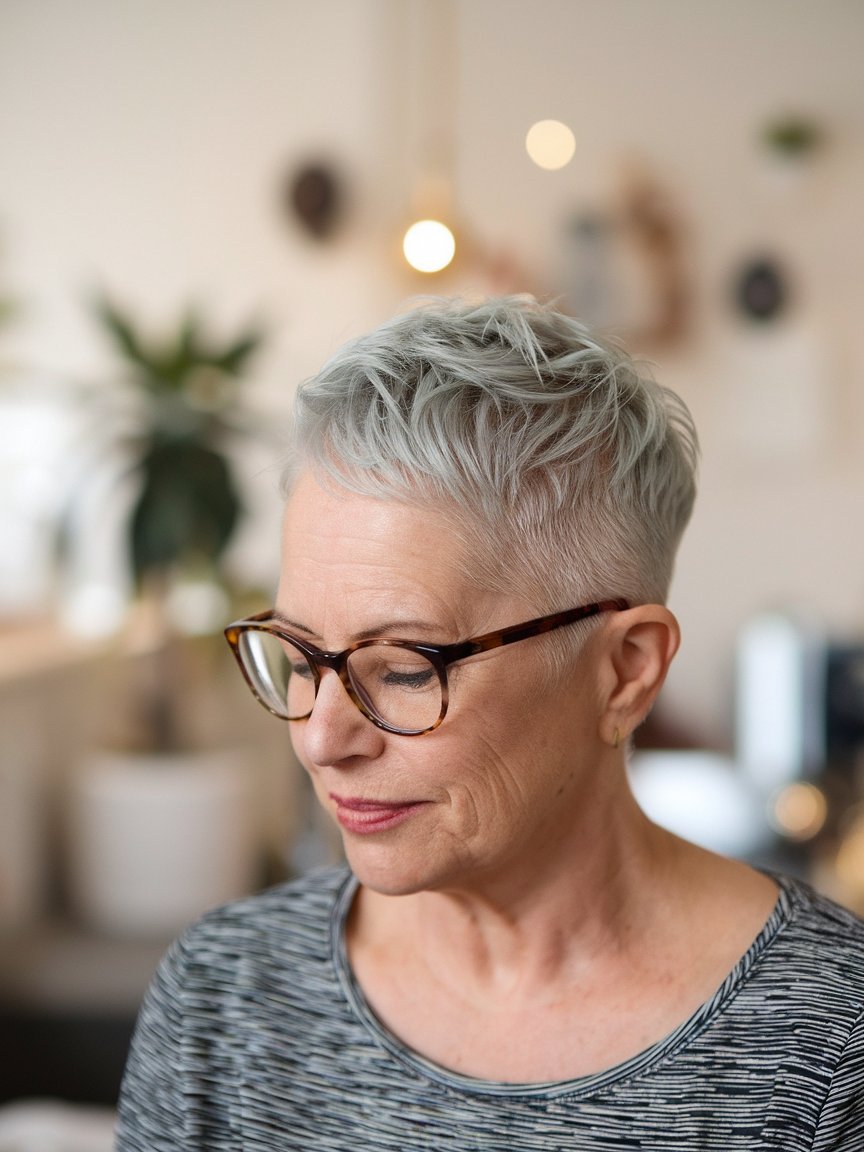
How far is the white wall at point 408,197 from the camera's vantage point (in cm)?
512

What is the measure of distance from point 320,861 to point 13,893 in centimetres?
75

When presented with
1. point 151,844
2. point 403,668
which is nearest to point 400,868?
point 403,668

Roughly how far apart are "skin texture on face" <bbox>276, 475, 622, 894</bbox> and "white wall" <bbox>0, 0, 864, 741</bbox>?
417 centimetres

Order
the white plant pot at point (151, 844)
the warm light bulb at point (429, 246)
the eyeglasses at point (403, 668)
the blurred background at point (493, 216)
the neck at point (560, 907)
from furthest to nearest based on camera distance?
1. the blurred background at point (493, 216)
2. the warm light bulb at point (429, 246)
3. the white plant pot at point (151, 844)
4. the neck at point (560, 907)
5. the eyeglasses at point (403, 668)

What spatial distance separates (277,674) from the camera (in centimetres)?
107

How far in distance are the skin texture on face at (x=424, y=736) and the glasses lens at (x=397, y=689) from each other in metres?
0.01

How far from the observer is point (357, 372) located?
996 mm

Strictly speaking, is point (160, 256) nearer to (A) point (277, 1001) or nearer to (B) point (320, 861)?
(B) point (320, 861)

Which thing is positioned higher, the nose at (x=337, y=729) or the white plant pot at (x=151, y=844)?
the nose at (x=337, y=729)

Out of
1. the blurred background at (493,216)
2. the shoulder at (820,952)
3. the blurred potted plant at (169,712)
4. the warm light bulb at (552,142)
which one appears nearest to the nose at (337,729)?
the shoulder at (820,952)

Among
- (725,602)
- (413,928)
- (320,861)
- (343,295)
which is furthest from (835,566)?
(413,928)

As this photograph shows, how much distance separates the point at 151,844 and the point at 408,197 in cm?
333

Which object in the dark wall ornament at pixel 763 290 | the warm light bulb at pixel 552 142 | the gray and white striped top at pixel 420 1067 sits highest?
the warm light bulb at pixel 552 142

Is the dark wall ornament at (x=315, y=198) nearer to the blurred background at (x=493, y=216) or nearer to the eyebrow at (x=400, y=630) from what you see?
the blurred background at (x=493, y=216)
